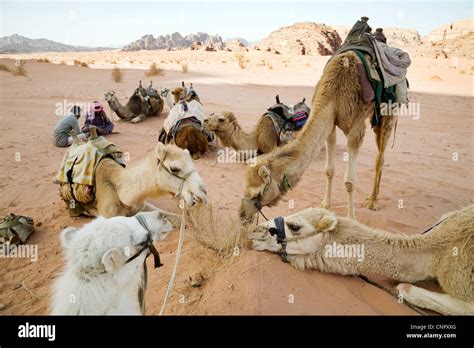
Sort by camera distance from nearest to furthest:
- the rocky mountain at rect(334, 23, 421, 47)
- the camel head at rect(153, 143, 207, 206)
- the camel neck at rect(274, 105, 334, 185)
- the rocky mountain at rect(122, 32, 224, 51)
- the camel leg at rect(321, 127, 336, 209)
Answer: the camel head at rect(153, 143, 207, 206)
the camel neck at rect(274, 105, 334, 185)
the camel leg at rect(321, 127, 336, 209)
the rocky mountain at rect(334, 23, 421, 47)
the rocky mountain at rect(122, 32, 224, 51)

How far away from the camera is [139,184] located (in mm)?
3990

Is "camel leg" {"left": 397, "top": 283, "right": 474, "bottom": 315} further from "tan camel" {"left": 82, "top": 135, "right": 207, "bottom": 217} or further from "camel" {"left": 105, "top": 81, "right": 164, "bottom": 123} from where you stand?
"camel" {"left": 105, "top": 81, "right": 164, "bottom": 123}

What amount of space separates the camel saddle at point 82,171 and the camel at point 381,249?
2.56 metres

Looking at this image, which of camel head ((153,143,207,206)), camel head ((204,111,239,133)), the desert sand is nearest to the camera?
the desert sand

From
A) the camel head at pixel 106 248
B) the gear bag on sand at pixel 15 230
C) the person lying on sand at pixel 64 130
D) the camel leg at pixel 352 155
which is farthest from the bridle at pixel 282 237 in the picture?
Answer: the person lying on sand at pixel 64 130

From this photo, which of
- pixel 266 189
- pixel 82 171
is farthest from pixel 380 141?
pixel 82 171

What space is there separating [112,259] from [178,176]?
6.40ft

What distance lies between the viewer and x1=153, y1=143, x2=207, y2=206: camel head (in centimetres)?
363

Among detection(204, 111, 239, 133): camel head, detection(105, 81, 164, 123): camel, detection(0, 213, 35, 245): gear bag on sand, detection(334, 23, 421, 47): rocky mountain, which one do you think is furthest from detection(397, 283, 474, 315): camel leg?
detection(334, 23, 421, 47): rocky mountain

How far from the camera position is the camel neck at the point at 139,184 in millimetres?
3924

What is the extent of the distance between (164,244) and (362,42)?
3.98 m

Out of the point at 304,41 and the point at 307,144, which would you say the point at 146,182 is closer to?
the point at 307,144
